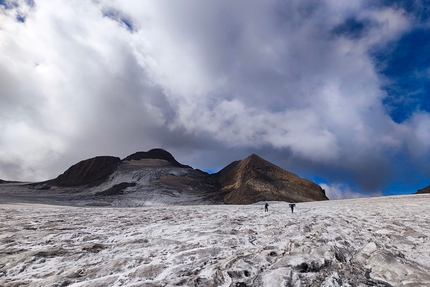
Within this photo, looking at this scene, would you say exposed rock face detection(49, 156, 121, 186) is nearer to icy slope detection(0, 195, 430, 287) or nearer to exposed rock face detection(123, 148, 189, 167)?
exposed rock face detection(123, 148, 189, 167)

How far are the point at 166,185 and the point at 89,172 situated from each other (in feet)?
84.6

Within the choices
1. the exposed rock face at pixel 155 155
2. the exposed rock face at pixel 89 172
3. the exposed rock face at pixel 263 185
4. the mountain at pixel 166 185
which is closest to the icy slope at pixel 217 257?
the mountain at pixel 166 185

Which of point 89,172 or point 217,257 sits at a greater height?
point 89,172

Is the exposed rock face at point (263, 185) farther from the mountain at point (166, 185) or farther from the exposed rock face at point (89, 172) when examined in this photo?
the exposed rock face at point (89, 172)

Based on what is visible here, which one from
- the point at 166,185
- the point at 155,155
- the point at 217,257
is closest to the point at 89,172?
the point at 166,185

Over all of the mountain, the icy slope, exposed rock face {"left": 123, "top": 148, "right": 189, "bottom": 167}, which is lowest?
the icy slope

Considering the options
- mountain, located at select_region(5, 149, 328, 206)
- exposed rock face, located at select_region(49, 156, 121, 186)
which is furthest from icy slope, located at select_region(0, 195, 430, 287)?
exposed rock face, located at select_region(49, 156, 121, 186)

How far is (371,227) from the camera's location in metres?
9.86

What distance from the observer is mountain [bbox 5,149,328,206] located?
51781mm

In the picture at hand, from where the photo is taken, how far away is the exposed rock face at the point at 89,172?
70.7 m

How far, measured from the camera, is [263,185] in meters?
57.8

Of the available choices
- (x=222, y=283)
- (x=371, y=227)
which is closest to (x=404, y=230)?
(x=371, y=227)

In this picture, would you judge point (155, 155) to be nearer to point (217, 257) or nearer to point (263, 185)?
point (263, 185)

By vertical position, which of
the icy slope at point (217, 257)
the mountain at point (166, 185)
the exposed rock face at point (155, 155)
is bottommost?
the icy slope at point (217, 257)
